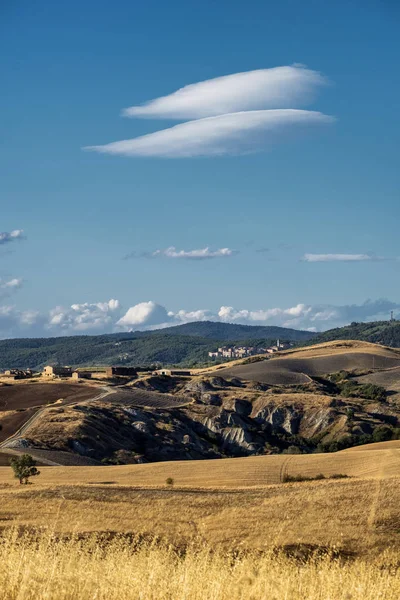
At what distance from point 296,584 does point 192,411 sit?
436 ft

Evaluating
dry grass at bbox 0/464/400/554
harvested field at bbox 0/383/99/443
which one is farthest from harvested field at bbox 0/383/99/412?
dry grass at bbox 0/464/400/554

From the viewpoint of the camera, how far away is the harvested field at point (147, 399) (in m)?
145

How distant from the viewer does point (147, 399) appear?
149000 mm

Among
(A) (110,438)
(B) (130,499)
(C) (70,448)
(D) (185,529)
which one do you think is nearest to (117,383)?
(A) (110,438)

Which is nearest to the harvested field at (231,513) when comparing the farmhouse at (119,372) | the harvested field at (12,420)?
the harvested field at (12,420)

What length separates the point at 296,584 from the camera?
11734 millimetres

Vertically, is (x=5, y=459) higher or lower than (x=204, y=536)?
lower

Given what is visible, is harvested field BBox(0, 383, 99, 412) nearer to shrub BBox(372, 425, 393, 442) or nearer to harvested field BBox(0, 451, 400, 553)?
shrub BBox(372, 425, 393, 442)

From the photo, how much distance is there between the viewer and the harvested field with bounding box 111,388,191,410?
144625mm

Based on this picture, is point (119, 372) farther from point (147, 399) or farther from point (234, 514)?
point (234, 514)

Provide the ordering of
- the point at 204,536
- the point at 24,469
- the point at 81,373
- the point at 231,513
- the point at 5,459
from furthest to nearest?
the point at 81,373
the point at 5,459
the point at 24,469
the point at 231,513
the point at 204,536

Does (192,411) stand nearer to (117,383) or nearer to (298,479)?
(117,383)

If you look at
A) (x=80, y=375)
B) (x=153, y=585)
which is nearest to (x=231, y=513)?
(x=153, y=585)

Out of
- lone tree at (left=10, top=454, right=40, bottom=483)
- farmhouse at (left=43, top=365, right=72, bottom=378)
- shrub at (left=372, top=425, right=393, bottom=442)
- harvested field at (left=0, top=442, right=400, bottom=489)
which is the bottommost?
shrub at (left=372, top=425, right=393, bottom=442)
